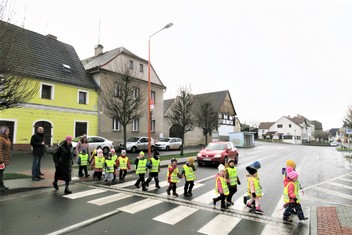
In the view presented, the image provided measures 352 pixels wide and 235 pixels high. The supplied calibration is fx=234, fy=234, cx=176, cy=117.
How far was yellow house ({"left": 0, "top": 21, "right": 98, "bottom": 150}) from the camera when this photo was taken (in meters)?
17.9

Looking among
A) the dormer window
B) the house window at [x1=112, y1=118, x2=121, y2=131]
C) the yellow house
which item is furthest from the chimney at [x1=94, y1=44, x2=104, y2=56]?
the house window at [x1=112, y1=118, x2=121, y2=131]

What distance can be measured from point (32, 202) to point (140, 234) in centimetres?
387

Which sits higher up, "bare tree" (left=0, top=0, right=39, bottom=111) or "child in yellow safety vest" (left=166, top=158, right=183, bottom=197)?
"bare tree" (left=0, top=0, right=39, bottom=111)

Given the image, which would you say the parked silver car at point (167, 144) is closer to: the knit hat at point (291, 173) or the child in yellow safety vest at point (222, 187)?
the child in yellow safety vest at point (222, 187)

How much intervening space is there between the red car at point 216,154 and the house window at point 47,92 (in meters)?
13.8

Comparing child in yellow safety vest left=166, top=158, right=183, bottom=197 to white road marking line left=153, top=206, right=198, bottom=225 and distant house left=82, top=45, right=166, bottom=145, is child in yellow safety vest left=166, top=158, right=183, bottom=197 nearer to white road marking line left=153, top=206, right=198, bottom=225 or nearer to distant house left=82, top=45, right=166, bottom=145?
white road marking line left=153, top=206, right=198, bottom=225

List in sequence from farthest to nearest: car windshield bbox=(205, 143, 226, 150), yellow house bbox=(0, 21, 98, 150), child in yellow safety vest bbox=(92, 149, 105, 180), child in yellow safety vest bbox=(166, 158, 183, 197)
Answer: yellow house bbox=(0, 21, 98, 150) < car windshield bbox=(205, 143, 226, 150) < child in yellow safety vest bbox=(92, 149, 105, 180) < child in yellow safety vest bbox=(166, 158, 183, 197)

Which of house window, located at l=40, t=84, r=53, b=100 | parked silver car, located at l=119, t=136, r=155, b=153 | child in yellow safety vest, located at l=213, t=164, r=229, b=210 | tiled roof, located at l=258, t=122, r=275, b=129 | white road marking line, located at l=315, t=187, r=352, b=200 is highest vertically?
tiled roof, located at l=258, t=122, r=275, b=129

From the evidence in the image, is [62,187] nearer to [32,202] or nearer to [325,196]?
[32,202]

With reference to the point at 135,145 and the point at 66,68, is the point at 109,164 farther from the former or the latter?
the point at 66,68

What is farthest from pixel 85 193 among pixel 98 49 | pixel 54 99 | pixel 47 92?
pixel 98 49

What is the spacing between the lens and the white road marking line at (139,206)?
591 centimetres

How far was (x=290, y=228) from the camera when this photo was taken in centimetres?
502

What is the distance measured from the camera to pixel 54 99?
65.8ft
